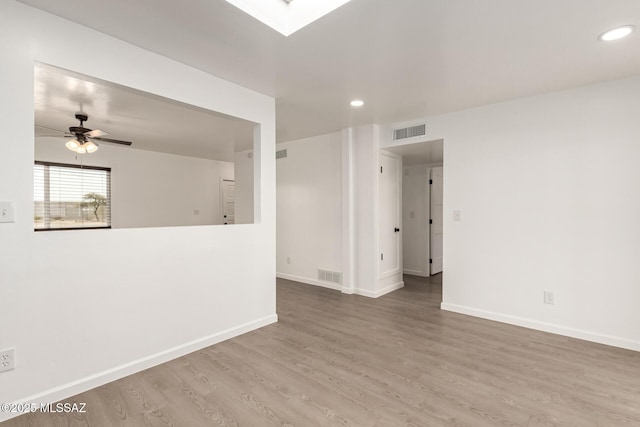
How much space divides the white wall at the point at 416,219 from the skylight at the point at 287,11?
448 centimetres

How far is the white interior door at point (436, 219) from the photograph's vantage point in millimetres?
6215

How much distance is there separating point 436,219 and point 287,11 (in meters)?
4.99

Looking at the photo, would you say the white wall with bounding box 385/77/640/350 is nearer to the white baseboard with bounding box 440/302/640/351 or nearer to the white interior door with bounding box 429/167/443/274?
the white baseboard with bounding box 440/302/640/351

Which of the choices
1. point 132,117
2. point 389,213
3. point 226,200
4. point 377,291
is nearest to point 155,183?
point 226,200

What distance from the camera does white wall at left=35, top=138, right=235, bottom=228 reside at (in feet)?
20.0

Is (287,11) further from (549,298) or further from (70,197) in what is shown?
(70,197)

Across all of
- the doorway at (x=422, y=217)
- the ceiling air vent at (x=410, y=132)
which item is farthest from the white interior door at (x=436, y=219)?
the ceiling air vent at (x=410, y=132)

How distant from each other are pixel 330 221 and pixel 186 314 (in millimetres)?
2858

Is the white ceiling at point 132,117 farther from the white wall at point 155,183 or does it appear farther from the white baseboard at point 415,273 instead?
the white baseboard at point 415,273

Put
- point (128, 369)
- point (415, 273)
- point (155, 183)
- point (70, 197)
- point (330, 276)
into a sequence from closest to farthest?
point (128, 369)
point (330, 276)
point (70, 197)
point (415, 273)
point (155, 183)

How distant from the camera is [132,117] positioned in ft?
14.1

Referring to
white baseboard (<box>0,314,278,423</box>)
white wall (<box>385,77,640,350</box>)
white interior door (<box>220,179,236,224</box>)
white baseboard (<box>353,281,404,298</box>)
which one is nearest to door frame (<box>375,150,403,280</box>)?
white baseboard (<box>353,281,404,298</box>)

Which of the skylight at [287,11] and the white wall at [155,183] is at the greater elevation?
the skylight at [287,11]

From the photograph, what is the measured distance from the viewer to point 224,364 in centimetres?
266
